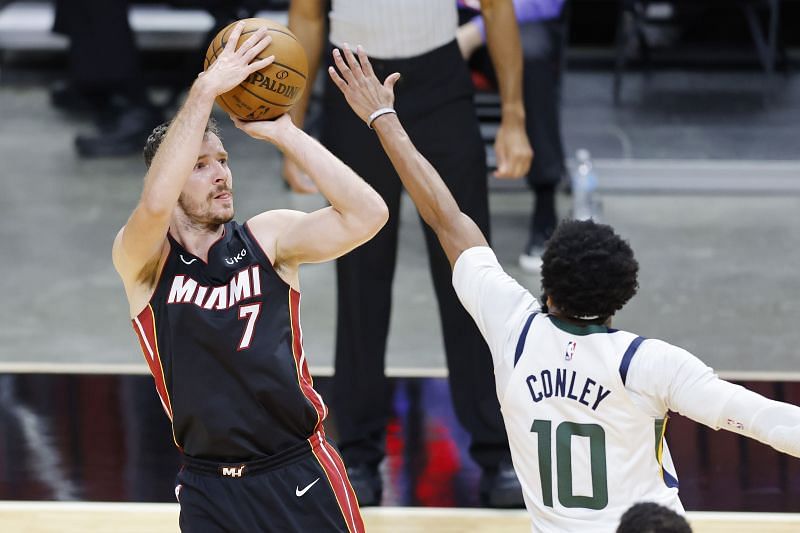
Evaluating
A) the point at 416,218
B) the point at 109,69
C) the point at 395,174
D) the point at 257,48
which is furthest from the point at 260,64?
the point at 109,69

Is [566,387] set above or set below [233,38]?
below

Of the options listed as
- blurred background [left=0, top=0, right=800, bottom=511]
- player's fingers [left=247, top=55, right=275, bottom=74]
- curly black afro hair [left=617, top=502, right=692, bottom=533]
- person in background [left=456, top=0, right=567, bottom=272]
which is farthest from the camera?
person in background [left=456, top=0, right=567, bottom=272]

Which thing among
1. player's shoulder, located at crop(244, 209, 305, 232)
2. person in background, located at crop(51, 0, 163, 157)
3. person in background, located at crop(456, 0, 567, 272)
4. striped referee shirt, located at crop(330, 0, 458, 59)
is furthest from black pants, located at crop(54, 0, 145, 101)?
player's shoulder, located at crop(244, 209, 305, 232)

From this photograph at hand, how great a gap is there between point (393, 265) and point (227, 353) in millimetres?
1328

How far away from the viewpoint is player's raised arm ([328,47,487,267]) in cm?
300

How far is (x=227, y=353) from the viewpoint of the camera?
110 inches

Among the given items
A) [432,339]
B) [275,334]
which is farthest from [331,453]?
[432,339]

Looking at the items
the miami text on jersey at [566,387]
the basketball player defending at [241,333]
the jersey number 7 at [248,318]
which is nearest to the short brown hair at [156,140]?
the basketball player defending at [241,333]

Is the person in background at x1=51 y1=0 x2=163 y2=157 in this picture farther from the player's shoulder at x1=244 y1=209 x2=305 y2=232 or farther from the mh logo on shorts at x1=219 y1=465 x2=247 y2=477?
the mh logo on shorts at x1=219 y1=465 x2=247 y2=477

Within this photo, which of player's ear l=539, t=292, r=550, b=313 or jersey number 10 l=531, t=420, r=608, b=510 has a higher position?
player's ear l=539, t=292, r=550, b=313

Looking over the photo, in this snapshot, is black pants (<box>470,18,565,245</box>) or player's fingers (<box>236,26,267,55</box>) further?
black pants (<box>470,18,565,245</box>)

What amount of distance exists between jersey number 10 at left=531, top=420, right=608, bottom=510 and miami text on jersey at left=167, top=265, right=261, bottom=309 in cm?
66

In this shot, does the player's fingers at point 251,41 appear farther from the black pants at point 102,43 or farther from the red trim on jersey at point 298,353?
the black pants at point 102,43

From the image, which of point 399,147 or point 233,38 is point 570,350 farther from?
point 233,38
